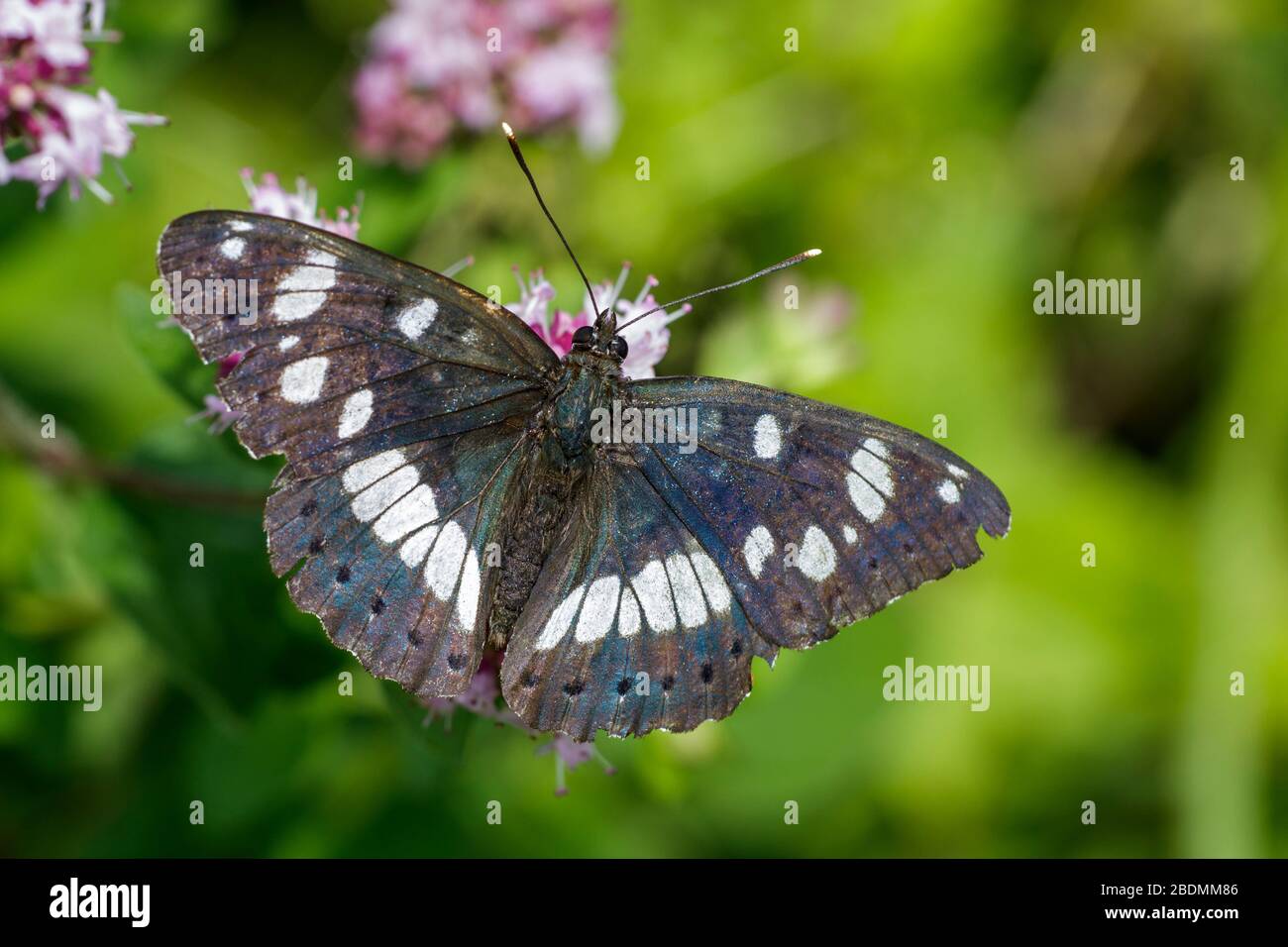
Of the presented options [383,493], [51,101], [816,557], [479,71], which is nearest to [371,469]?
[383,493]

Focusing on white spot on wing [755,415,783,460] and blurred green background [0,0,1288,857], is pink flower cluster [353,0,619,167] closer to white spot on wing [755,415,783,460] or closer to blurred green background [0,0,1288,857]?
blurred green background [0,0,1288,857]

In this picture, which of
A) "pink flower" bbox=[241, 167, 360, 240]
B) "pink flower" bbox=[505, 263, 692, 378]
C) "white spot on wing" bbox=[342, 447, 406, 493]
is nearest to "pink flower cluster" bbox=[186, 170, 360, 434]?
"pink flower" bbox=[241, 167, 360, 240]

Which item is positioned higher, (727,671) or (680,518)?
(680,518)

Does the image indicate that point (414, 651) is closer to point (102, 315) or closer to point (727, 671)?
point (727, 671)

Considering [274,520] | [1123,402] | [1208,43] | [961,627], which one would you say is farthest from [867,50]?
[274,520]

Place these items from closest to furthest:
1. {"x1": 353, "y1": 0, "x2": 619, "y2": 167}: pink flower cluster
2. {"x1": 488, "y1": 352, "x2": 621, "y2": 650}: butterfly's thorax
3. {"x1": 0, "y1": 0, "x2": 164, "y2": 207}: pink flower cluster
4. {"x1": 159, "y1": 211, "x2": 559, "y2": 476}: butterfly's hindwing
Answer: {"x1": 159, "y1": 211, "x2": 559, "y2": 476}: butterfly's hindwing, {"x1": 488, "y1": 352, "x2": 621, "y2": 650}: butterfly's thorax, {"x1": 0, "y1": 0, "x2": 164, "y2": 207}: pink flower cluster, {"x1": 353, "y1": 0, "x2": 619, "y2": 167}: pink flower cluster

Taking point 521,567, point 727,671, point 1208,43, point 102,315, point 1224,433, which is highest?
point 1208,43
